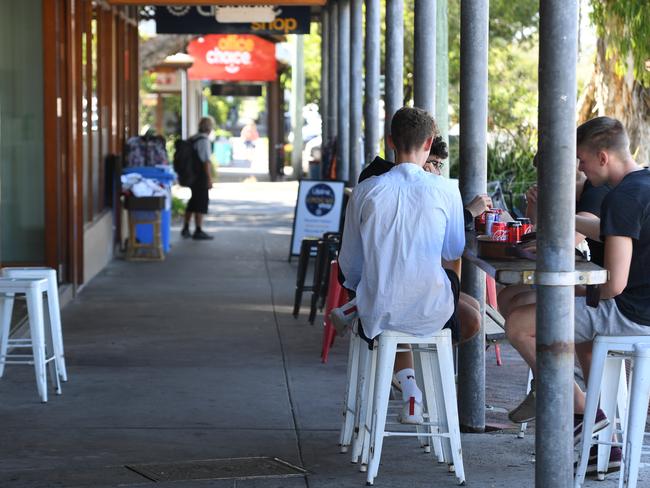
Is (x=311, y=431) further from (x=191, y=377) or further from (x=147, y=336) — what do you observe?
(x=147, y=336)


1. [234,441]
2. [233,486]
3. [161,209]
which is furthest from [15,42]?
[233,486]

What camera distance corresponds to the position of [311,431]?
275 inches

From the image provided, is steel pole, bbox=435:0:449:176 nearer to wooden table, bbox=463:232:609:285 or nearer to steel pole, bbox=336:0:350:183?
steel pole, bbox=336:0:350:183

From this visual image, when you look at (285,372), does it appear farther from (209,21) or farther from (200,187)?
(209,21)

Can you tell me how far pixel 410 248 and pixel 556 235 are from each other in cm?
103

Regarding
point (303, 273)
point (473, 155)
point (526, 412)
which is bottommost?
point (526, 412)

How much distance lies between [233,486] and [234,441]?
91 cm

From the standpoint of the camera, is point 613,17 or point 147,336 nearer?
point 147,336

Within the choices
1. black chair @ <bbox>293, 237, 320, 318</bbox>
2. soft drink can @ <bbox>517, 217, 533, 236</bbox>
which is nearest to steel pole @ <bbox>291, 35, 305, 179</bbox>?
black chair @ <bbox>293, 237, 320, 318</bbox>

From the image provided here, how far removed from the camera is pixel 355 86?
16234 mm

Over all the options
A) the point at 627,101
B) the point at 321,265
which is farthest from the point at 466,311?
the point at 627,101

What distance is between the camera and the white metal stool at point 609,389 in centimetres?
539

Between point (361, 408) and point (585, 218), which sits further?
point (361, 408)

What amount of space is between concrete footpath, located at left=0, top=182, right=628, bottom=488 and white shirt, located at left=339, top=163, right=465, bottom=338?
2.53ft
